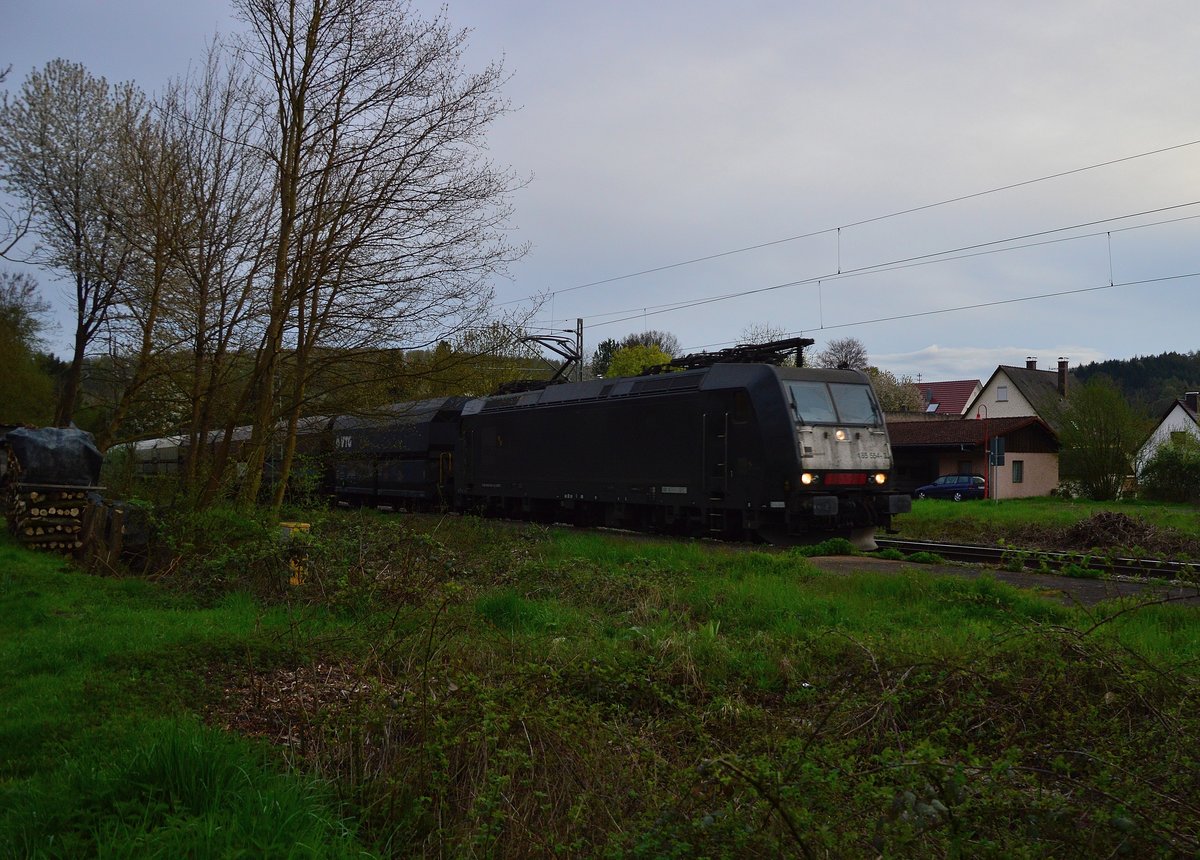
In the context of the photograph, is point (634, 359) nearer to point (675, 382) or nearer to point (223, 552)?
point (675, 382)

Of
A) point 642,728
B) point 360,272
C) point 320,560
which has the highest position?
point 360,272

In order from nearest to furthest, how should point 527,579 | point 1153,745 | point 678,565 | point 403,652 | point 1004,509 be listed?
point 1153,745 < point 403,652 < point 527,579 < point 678,565 < point 1004,509

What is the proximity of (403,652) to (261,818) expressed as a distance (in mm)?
3124

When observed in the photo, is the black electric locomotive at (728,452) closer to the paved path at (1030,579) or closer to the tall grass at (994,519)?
the paved path at (1030,579)

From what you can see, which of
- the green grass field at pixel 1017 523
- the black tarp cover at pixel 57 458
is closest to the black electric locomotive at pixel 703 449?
the black tarp cover at pixel 57 458

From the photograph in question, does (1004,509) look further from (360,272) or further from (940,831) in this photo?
(940,831)

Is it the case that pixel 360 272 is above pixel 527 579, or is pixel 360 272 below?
above

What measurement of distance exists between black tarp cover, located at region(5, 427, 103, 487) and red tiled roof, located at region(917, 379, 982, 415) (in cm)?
6877

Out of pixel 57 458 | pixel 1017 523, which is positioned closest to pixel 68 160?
pixel 57 458

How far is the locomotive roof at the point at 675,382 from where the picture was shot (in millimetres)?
15887

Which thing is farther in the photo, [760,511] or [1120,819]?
[760,511]

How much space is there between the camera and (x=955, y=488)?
40875mm

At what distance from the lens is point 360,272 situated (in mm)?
13477

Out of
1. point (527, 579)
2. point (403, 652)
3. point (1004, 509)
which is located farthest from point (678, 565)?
point (1004, 509)
